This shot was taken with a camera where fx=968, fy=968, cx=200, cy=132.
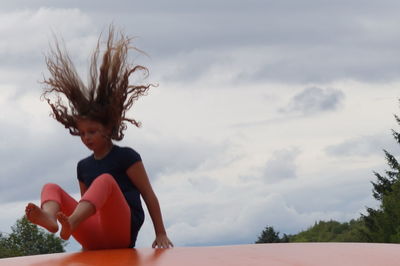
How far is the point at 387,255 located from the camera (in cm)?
538

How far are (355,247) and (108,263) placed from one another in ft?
5.65

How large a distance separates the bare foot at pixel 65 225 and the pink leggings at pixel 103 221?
0.35 metres

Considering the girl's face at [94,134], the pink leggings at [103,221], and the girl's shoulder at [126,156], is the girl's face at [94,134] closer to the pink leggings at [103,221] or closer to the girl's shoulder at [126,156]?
the girl's shoulder at [126,156]

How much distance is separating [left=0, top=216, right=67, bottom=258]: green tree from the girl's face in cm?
5683

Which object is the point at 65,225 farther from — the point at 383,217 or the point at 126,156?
the point at 383,217

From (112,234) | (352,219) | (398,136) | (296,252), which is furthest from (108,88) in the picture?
(352,219)

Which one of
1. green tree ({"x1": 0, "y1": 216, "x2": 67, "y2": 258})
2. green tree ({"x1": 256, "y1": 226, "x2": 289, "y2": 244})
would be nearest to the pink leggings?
green tree ({"x1": 0, "y1": 216, "x2": 67, "y2": 258})

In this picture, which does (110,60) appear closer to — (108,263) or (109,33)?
(109,33)

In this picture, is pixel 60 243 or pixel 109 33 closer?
pixel 109 33

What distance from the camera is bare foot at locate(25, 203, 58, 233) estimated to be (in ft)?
18.3

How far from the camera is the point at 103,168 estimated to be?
655 cm

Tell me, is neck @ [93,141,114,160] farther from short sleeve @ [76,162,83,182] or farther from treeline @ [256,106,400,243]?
→ treeline @ [256,106,400,243]

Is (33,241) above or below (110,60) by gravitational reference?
above

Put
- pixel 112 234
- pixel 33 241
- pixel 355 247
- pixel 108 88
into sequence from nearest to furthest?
pixel 355 247 < pixel 112 234 < pixel 108 88 < pixel 33 241
